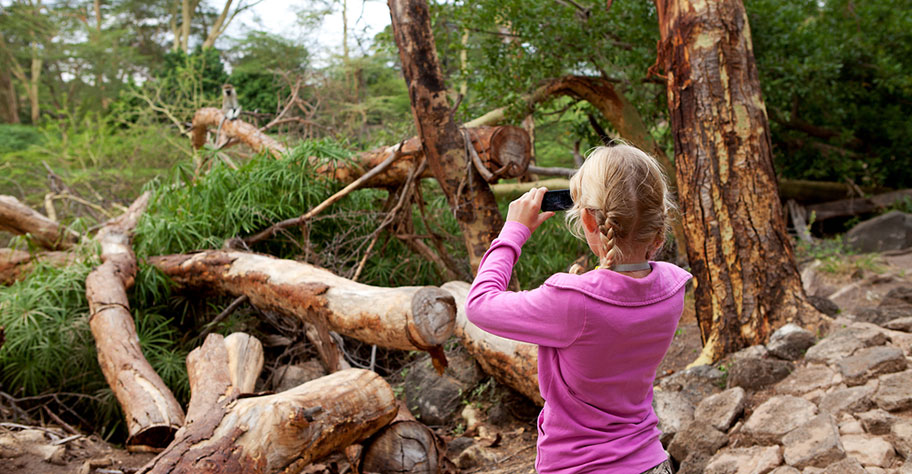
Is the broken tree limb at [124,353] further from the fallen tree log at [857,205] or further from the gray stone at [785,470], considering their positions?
the fallen tree log at [857,205]

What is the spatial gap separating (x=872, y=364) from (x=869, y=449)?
638mm

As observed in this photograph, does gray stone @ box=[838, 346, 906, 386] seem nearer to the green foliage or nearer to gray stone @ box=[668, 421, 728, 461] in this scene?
gray stone @ box=[668, 421, 728, 461]

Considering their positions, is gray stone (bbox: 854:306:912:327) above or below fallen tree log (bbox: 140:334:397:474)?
above

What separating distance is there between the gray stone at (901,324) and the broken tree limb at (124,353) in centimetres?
388

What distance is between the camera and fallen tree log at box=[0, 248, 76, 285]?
5320 mm

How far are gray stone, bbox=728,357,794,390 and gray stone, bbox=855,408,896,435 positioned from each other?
58cm

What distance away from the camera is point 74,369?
4.46 m

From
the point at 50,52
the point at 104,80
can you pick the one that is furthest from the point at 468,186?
the point at 104,80

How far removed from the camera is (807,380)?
304 cm

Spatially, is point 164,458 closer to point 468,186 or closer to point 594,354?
point 594,354

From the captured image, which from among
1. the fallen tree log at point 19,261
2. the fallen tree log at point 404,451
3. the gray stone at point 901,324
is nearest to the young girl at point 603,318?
the fallen tree log at point 404,451

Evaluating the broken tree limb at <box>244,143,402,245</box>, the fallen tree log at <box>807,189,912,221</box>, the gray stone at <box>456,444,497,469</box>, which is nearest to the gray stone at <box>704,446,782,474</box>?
the gray stone at <box>456,444,497,469</box>

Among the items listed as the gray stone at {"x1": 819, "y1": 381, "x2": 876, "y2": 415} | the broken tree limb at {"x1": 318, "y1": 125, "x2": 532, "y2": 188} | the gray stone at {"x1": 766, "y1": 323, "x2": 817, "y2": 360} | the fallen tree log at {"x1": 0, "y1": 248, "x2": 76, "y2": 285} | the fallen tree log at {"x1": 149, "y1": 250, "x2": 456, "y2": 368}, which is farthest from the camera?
the fallen tree log at {"x1": 0, "y1": 248, "x2": 76, "y2": 285}

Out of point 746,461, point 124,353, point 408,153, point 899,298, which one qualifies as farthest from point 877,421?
point 124,353
